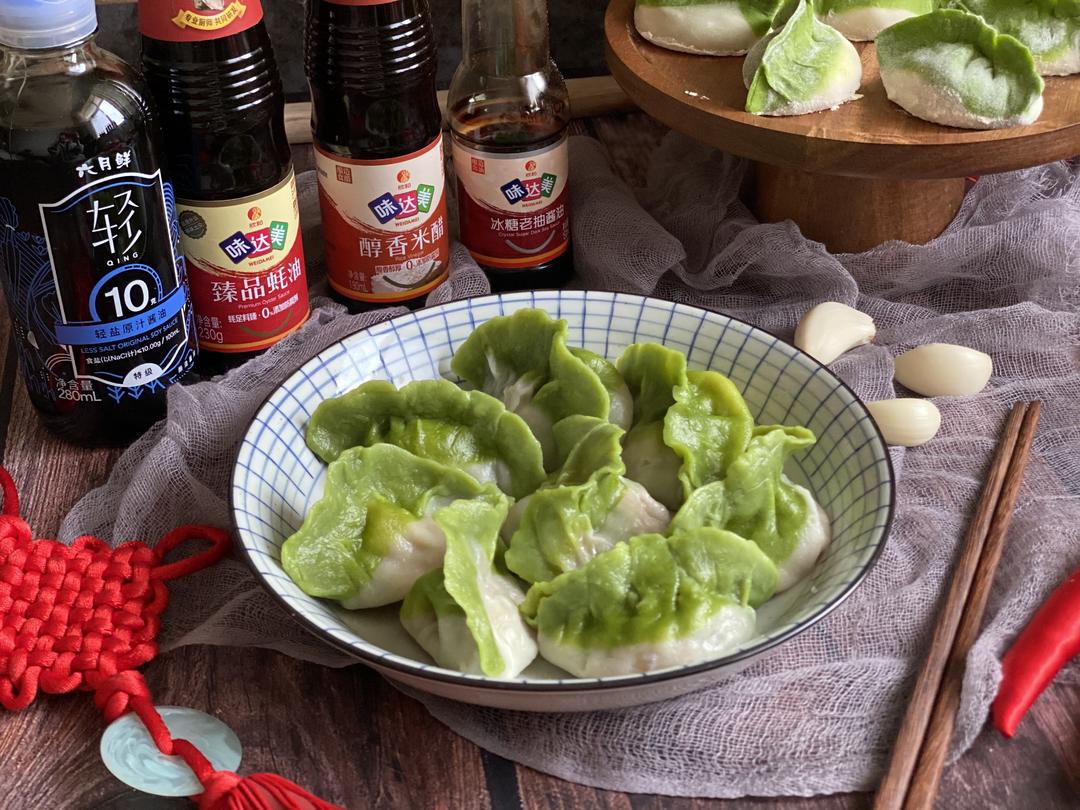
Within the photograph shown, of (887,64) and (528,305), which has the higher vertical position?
(887,64)

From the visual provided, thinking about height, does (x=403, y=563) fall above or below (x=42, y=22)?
below

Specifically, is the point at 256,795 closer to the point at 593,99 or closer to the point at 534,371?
the point at 534,371

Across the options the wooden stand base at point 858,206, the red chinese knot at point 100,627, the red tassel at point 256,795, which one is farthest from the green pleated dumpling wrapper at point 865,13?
the red tassel at point 256,795

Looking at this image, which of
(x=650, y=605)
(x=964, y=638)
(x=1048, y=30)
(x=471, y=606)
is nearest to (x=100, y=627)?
(x=471, y=606)

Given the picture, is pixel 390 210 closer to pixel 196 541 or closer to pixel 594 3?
pixel 196 541

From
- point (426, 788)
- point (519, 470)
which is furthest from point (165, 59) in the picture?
point (426, 788)

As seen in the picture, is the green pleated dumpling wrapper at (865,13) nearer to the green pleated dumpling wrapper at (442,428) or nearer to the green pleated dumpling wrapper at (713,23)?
the green pleated dumpling wrapper at (713,23)

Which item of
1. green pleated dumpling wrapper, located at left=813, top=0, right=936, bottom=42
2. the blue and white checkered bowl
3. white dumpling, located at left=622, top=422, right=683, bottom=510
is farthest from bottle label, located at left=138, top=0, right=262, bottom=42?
green pleated dumpling wrapper, located at left=813, top=0, right=936, bottom=42
